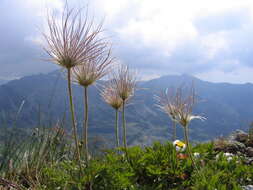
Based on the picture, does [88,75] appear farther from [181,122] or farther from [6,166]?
[6,166]

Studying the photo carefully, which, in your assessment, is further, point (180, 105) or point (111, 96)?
point (111, 96)

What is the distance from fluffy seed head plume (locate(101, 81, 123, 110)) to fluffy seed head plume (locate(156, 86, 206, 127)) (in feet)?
1.98

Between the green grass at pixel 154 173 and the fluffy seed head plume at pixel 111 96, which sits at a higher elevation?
the fluffy seed head plume at pixel 111 96

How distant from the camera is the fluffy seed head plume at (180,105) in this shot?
417 centimetres

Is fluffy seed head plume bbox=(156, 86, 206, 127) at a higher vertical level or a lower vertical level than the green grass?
higher

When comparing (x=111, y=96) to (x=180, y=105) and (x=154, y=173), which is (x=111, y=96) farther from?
(x=154, y=173)

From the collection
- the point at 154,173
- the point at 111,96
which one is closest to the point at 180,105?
the point at 154,173

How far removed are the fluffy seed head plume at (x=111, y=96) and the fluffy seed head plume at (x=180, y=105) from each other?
1.98ft

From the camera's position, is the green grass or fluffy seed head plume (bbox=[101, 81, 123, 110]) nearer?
the green grass

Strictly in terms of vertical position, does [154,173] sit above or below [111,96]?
below

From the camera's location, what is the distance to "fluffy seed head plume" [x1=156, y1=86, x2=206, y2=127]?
164 inches

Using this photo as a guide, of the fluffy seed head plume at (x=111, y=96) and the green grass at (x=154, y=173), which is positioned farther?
the fluffy seed head plume at (x=111, y=96)

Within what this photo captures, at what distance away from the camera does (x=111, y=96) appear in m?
5.16

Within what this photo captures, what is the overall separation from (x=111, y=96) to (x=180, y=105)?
1.20 meters
